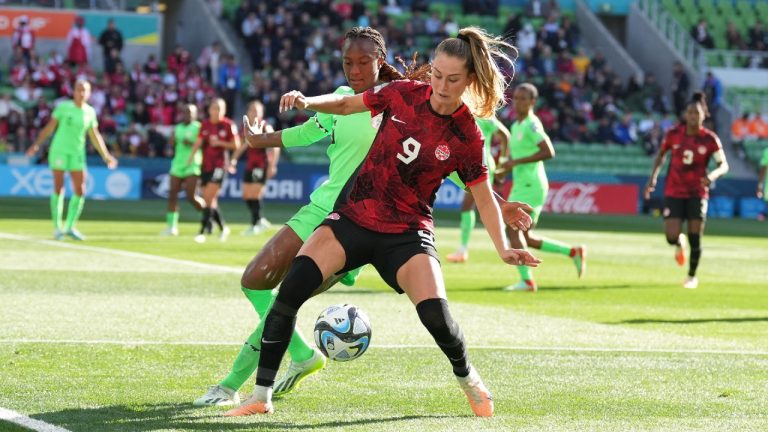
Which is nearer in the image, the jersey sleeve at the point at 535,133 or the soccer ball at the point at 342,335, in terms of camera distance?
the soccer ball at the point at 342,335

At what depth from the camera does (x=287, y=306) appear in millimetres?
7168

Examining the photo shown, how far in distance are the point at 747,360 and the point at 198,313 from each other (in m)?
4.92

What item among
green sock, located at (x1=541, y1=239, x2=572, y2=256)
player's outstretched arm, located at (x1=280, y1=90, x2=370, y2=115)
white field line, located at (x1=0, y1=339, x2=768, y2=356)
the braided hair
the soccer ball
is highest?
the braided hair

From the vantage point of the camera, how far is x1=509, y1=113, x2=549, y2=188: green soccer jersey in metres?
16.4

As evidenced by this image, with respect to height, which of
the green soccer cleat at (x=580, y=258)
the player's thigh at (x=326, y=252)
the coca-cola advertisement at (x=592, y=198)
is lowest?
the coca-cola advertisement at (x=592, y=198)

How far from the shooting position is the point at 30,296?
43.8 ft

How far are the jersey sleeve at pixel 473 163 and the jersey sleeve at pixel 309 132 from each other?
1010mm

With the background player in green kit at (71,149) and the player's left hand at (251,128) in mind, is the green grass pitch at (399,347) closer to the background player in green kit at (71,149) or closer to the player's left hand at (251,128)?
the background player in green kit at (71,149)

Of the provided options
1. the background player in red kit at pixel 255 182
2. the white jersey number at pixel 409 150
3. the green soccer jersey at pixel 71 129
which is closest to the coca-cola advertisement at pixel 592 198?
the background player in red kit at pixel 255 182

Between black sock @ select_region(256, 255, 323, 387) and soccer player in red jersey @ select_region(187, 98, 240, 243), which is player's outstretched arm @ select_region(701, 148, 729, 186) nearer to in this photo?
Answer: soccer player in red jersey @ select_region(187, 98, 240, 243)

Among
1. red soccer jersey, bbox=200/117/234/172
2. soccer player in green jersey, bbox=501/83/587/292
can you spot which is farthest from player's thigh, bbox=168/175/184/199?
soccer player in green jersey, bbox=501/83/587/292

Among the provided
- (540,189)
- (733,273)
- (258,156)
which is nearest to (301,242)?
(540,189)

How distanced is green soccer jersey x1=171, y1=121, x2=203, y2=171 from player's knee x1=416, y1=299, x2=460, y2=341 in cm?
1734

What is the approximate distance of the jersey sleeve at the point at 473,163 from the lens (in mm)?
7301
